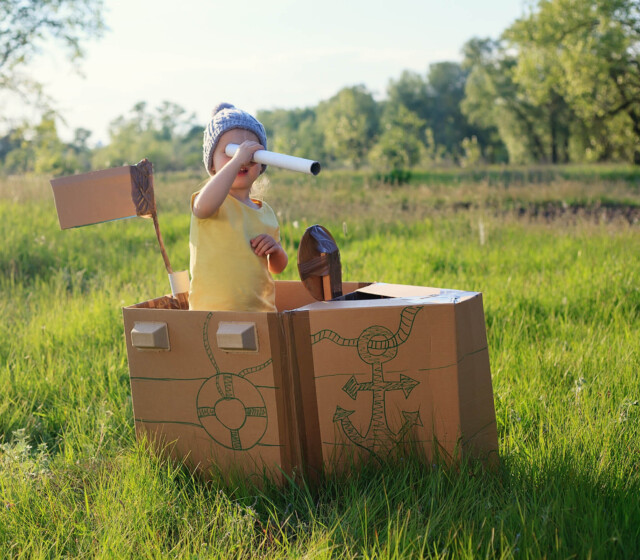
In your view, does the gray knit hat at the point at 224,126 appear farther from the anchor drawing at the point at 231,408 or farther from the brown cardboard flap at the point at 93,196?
the anchor drawing at the point at 231,408

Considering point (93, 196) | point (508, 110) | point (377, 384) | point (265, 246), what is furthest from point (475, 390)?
point (508, 110)

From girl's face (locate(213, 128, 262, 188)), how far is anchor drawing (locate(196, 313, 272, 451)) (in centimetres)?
53

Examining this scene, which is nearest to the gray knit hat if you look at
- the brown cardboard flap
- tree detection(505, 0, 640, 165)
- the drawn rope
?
the brown cardboard flap

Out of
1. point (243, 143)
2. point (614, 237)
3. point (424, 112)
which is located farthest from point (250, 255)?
point (424, 112)

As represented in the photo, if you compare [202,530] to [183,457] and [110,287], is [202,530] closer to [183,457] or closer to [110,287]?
[183,457]

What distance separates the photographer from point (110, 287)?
429 cm

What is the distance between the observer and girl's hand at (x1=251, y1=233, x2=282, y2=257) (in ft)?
6.49

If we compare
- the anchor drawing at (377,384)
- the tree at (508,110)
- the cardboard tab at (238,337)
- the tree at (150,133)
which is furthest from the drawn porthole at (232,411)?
the tree at (150,133)

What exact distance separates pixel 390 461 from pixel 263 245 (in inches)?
31.0

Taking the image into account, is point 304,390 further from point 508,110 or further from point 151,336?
point 508,110

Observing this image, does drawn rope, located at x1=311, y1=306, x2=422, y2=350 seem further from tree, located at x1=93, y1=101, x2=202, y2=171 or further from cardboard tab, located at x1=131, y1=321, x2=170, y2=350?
tree, located at x1=93, y1=101, x2=202, y2=171

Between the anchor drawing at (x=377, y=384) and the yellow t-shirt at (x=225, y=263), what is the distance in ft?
1.27

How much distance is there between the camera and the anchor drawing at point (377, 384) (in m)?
1.67

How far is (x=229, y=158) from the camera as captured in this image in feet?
6.68
